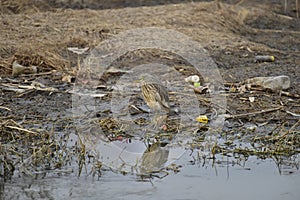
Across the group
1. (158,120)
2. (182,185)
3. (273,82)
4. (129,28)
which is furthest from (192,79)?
(182,185)

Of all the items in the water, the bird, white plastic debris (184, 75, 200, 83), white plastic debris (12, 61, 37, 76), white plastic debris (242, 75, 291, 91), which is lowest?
the water

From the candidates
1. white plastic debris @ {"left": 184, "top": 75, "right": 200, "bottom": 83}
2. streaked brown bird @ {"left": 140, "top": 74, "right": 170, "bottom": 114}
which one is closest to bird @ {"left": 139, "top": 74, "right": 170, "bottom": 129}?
streaked brown bird @ {"left": 140, "top": 74, "right": 170, "bottom": 114}

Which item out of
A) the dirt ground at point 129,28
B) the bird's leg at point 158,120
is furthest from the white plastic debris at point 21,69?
→ the bird's leg at point 158,120

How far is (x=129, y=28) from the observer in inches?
402

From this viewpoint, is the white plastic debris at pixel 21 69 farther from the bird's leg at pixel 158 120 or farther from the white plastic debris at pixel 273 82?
the white plastic debris at pixel 273 82

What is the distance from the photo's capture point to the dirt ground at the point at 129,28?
6887mm

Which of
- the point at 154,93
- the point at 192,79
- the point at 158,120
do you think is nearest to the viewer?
the point at 154,93

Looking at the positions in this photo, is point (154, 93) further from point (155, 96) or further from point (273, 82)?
point (273, 82)

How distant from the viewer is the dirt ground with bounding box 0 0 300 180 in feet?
22.6

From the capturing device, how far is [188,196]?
15.7ft

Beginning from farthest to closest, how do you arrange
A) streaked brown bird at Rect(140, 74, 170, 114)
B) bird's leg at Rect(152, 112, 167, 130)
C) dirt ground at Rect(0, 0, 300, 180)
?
1. dirt ground at Rect(0, 0, 300, 180)
2. bird's leg at Rect(152, 112, 167, 130)
3. streaked brown bird at Rect(140, 74, 170, 114)

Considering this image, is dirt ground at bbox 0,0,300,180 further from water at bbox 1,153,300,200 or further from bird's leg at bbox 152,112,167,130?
water at bbox 1,153,300,200

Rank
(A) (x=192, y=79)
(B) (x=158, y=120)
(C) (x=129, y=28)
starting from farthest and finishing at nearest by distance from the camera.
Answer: (C) (x=129, y=28) < (A) (x=192, y=79) < (B) (x=158, y=120)

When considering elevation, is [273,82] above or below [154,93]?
above
